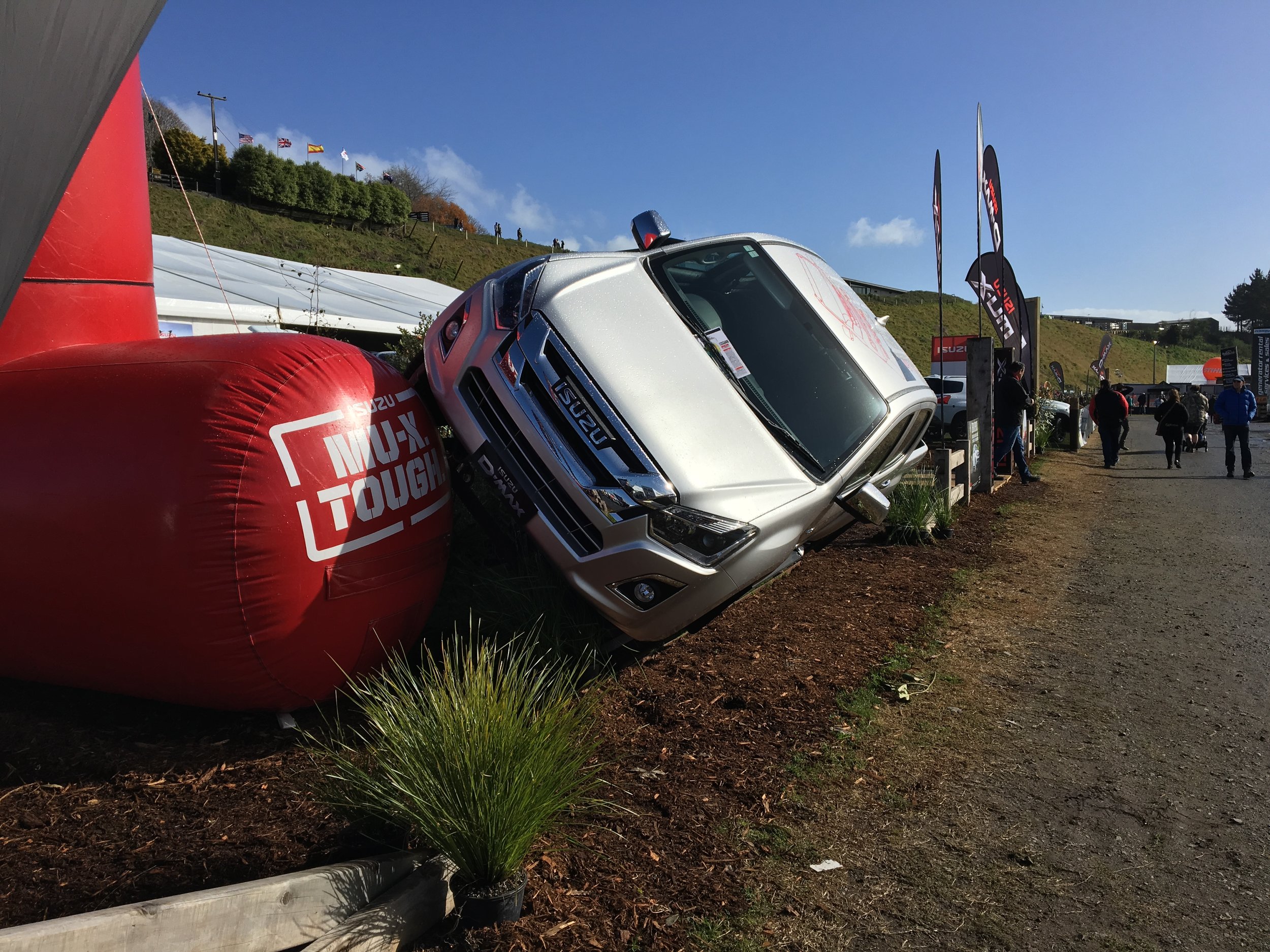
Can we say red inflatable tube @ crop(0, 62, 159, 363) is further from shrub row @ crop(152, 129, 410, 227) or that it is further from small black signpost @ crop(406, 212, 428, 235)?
small black signpost @ crop(406, 212, 428, 235)

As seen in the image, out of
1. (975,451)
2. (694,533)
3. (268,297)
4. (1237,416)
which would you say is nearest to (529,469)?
(694,533)

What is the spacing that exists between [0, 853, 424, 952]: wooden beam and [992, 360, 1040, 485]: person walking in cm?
1196

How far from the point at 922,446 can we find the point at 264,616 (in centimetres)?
404

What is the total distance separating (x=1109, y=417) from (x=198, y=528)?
57.0 ft

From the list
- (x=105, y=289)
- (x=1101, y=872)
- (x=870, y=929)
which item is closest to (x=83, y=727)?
(x=105, y=289)

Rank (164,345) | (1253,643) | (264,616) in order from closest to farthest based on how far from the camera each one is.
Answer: (264,616)
(164,345)
(1253,643)

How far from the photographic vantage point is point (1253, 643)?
561cm

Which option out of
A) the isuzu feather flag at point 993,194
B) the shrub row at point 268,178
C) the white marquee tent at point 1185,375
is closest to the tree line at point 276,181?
the shrub row at point 268,178

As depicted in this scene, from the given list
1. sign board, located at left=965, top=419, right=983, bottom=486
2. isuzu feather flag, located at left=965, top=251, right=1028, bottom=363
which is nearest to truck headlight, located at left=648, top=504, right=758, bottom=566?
sign board, located at left=965, top=419, right=983, bottom=486

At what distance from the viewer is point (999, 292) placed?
15320 millimetres

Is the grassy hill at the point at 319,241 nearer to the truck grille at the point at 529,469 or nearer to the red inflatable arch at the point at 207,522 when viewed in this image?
the truck grille at the point at 529,469

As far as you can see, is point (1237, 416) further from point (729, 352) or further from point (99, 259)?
point (99, 259)

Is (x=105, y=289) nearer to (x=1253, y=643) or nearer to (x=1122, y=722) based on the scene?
(x=1122, y=722)

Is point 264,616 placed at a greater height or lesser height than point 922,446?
lesser
